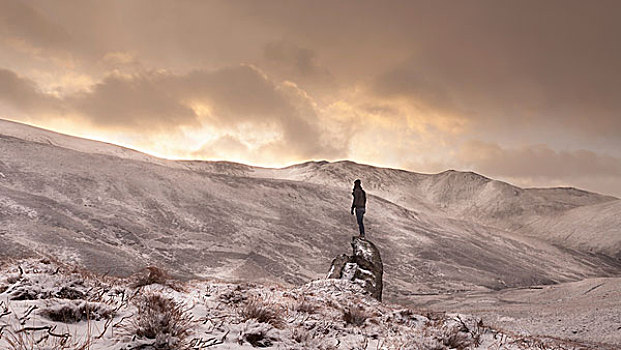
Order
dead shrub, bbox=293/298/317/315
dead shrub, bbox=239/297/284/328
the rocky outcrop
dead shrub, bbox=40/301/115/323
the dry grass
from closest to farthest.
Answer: the dry grass
dead shrub, bbox=40/301/115/323
dead shrub, bbox=239/297/284/328
dead shrub, bbox=293/298/317/315
the rocky outcrop

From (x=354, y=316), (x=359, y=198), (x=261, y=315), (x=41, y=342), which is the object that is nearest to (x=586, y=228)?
(x=359, y=198)

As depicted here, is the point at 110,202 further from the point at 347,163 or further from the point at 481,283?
the point at 347,163

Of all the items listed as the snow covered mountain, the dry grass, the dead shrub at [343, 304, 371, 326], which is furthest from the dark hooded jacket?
the snow covered mountain

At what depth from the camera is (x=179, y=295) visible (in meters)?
7.23

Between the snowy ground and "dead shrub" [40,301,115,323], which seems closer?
"dead shrub" [40,301,115,323]

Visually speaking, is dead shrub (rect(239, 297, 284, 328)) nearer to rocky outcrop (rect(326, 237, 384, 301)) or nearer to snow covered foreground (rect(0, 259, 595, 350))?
snow covered foreground (rect(0, 259, 595, 350))

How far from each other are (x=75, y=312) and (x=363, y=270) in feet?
34.0

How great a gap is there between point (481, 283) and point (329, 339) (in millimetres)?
46009

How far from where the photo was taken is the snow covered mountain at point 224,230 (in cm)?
3338

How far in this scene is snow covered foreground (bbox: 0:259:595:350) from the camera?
3941mm

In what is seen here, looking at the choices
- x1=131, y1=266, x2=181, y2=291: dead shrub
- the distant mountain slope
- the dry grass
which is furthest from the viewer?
the distant mountain slope

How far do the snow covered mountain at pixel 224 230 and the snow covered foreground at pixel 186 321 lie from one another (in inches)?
786

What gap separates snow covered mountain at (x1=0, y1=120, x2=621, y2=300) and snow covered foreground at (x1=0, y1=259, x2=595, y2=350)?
65.5 feet

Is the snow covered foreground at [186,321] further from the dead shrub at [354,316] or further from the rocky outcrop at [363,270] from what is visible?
the rocky outcrop at [363,270]
